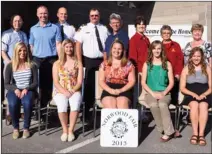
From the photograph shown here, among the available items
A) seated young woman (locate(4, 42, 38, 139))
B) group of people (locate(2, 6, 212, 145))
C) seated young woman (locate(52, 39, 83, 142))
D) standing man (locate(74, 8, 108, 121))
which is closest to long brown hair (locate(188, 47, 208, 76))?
group of people (locate(2, 6, 212, 145))

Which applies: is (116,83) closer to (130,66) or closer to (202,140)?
(130,66)

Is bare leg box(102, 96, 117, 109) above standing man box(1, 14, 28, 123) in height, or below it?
below

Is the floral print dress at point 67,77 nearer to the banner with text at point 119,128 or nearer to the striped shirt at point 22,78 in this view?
the striped shirt at point 22,78

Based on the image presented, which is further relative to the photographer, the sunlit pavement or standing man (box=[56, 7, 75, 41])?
standing man (box=[56, 7, 75, 41])

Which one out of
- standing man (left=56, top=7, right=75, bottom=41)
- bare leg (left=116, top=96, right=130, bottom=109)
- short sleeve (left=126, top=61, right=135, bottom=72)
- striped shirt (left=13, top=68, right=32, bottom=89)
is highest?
standing man (left=56, top=7, right=75, bottom=41)

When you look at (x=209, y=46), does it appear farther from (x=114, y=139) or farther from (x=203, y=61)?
(x=114, y=139)

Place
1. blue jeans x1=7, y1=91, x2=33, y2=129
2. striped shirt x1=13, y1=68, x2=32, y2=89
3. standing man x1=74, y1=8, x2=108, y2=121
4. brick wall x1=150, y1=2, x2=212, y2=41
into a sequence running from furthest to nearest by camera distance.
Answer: brick wall x1=150, y1=2, x2=212, y2=41 → standing man x1=74, y1=8, x2=108, y2=121 → striped shirt x1=13, y1=68, x2=32, y2=89 → blue jeans x1=7, y1=91, x2=33, y2=129

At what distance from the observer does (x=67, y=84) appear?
215 inches

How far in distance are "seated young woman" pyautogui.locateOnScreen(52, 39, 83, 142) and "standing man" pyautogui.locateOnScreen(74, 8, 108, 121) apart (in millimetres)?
529

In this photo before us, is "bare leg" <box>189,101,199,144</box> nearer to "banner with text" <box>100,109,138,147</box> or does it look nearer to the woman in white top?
"banner with text" <box>100,109,138,147</box>

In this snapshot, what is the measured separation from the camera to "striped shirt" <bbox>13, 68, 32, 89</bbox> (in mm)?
5477

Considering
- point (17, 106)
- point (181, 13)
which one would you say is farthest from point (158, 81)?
point (181, 13)

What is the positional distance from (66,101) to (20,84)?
29.2 inches

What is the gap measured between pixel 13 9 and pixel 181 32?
13.3 ft
